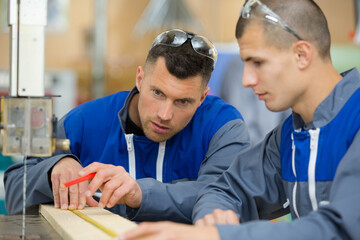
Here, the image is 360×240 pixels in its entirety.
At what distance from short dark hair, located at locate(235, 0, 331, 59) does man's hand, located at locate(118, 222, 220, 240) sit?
0.52m

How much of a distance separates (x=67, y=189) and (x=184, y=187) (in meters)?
0.33

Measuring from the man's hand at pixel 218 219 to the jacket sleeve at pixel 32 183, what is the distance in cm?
53

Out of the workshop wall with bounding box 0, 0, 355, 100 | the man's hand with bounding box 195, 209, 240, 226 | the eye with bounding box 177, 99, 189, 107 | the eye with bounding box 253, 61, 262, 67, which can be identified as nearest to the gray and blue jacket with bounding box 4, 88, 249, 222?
the eye with bounding box 177, 99, 189, 107

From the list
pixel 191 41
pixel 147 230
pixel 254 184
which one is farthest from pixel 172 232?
pixel 191 41

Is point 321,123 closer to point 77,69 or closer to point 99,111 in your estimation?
point 99,111

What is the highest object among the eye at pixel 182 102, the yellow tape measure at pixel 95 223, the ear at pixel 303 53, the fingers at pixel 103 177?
the ear at pixel 303 53

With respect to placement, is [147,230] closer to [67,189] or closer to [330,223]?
[330,223]

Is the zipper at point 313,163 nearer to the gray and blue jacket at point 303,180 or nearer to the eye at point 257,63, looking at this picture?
the gray and blue jacket at point 303,180

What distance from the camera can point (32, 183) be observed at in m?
1.62

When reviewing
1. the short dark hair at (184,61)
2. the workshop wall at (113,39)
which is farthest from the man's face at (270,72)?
the workshop wall at (113,39)

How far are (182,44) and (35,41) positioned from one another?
0.59 m

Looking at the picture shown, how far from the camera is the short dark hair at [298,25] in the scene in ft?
4.28

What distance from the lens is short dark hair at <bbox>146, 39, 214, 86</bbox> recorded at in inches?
66.7

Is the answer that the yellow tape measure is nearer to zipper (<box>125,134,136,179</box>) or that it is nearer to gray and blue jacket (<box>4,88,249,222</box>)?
gray and blue jacket (<box>4,88,249,222</box>)
